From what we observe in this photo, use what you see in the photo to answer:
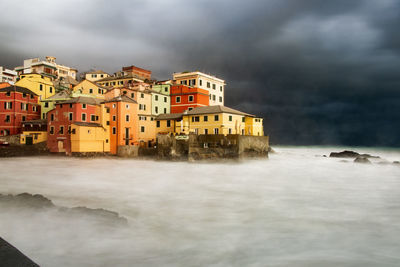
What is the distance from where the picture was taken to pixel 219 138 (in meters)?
35.4

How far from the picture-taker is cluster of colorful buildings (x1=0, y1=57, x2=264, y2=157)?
40344 millimetres

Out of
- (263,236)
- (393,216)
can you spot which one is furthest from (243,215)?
(393,216)

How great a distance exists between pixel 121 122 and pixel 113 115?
2157mm

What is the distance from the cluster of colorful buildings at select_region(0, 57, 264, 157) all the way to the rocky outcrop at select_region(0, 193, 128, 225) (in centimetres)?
2770

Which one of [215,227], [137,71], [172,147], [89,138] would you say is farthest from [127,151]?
[137,71]

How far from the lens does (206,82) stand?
55531 mm

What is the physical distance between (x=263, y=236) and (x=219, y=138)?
25.5m

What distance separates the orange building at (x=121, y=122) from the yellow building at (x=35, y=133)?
41.8 ft

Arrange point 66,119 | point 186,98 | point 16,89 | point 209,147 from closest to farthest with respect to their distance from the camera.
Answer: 1. point 209,147
2. point 66,119
3. point 16,89
4. point 186,98

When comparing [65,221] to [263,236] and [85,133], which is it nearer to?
[263,236]

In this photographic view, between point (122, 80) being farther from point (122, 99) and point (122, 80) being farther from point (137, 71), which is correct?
point (122, 99)

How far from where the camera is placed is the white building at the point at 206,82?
53531 mm

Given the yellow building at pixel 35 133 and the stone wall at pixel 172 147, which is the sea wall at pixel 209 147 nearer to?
the stone wall at pixel 172 147

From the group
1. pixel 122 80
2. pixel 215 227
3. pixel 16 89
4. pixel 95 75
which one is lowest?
pixel 215 227
